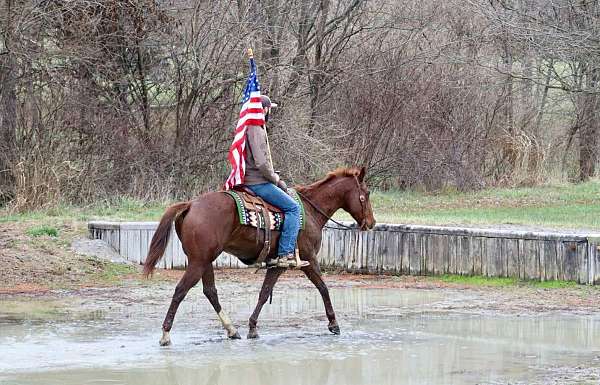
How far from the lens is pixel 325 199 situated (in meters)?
12.9

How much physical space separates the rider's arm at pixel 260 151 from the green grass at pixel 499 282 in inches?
212

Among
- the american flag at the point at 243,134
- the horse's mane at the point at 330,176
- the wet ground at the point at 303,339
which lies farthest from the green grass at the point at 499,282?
the american flag at the point at 243,134

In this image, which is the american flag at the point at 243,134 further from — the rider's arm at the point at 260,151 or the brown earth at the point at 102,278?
the brown earth at the point at 102,278

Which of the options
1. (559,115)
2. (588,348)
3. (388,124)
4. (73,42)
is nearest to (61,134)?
(73,42)

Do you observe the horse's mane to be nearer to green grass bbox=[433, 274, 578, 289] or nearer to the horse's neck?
the horse's neck

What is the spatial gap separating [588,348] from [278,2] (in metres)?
17.5

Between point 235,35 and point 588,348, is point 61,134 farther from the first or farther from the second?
point 588,348

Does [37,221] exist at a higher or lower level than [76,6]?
lower

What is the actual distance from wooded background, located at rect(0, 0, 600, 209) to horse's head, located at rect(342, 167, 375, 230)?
32.2ft

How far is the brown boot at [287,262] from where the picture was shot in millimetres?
12086

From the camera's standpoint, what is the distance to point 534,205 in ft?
85.6

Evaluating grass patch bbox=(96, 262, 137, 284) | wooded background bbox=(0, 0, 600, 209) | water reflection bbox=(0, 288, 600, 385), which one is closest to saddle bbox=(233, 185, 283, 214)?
water reflection bbox=(0, 288, 600, 385)

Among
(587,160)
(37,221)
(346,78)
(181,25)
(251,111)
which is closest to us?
(251,111)

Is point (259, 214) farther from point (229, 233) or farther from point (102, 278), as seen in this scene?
point (102, 278)
